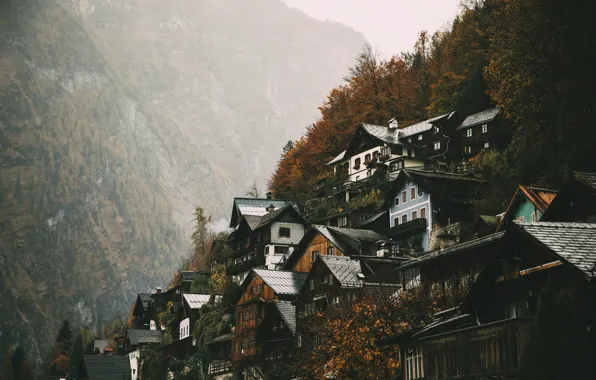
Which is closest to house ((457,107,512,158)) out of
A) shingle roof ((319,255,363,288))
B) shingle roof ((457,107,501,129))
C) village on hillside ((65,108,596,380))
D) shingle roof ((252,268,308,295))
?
shingle roof ((457,107,501,129))

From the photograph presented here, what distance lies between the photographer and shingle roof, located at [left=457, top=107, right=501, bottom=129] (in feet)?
262

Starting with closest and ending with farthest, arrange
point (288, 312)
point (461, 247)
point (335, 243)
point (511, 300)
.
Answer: point (511, 300) → point (461, 247) → point (288, 312) → point (335, 243)

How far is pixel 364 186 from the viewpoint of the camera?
88.2m

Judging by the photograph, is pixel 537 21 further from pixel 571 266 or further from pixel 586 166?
pixel 571 266

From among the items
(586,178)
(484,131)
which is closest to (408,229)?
(484,131)

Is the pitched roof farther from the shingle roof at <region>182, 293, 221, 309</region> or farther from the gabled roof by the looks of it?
the gabled roof

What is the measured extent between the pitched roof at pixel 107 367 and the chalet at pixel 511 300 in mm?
67044

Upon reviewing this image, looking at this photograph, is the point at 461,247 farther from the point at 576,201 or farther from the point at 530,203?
the point at 530,203

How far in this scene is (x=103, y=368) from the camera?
295 feet

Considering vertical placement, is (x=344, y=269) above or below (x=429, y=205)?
below

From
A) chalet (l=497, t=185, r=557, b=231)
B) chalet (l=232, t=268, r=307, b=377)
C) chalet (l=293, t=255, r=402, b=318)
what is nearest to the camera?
chalet (l=497, t=185, r=557, b=231)

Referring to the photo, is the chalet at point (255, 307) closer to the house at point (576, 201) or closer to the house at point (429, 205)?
the house at point (429, 205)

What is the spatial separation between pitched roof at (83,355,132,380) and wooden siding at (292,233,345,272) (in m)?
28.8

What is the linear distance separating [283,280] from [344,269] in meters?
12.2
